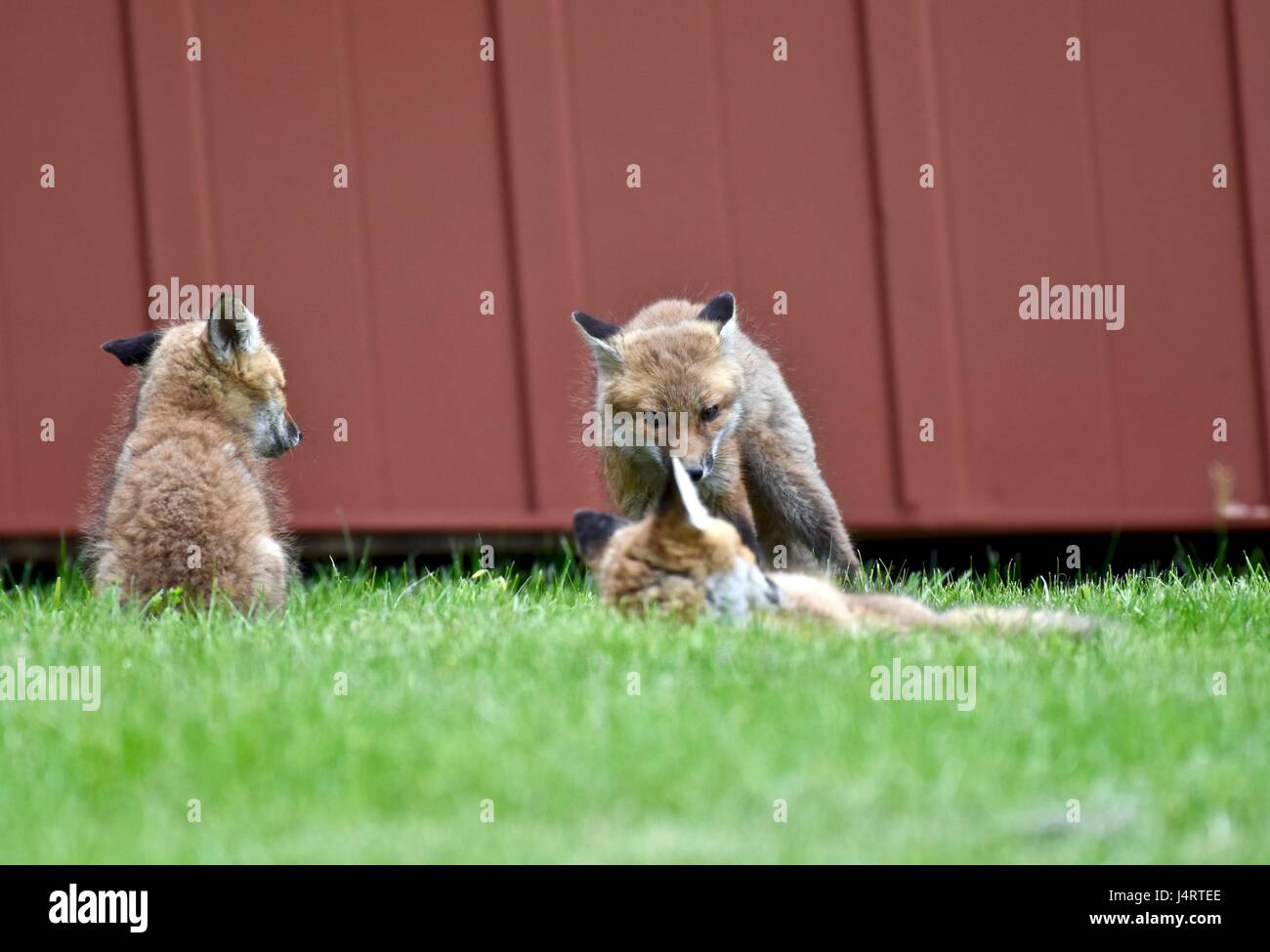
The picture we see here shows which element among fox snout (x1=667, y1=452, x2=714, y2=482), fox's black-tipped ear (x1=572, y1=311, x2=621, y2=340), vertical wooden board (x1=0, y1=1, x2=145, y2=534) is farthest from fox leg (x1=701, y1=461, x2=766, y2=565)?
vertical wooden board (x1=0, y1=1, x2=145, y2=534)

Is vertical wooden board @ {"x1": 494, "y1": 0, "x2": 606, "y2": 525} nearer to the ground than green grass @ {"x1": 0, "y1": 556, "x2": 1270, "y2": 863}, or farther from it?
farther from it

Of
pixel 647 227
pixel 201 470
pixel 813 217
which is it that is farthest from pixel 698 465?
pixel 813 217

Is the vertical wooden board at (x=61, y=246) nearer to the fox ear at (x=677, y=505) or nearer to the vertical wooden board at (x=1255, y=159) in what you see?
the fox ear at (x=677, y=505)

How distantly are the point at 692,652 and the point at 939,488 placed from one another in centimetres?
417

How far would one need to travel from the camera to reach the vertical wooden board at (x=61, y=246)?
8383 mm

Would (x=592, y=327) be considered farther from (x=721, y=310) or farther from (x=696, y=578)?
(x=696, y=578)

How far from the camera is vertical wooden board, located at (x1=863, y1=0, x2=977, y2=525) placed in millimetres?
8516

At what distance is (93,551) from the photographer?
6.59 meters

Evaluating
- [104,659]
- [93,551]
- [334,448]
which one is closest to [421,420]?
[334,448]

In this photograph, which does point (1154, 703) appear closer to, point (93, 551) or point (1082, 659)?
point (1082, 659)

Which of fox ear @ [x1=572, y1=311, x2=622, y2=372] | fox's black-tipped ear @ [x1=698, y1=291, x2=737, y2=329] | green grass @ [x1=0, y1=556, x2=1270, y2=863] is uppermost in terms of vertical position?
fox's black-tipped ear @ [x1=698, y1=291, x2=737, y2=329]

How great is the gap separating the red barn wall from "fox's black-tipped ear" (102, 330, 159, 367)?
1.65m

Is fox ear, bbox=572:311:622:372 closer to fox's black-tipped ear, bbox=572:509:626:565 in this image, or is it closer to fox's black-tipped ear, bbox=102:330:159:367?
fox's black-tipped ear, bbox=572:509:626:565

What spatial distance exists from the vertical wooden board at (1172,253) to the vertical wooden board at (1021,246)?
0.14 metres
